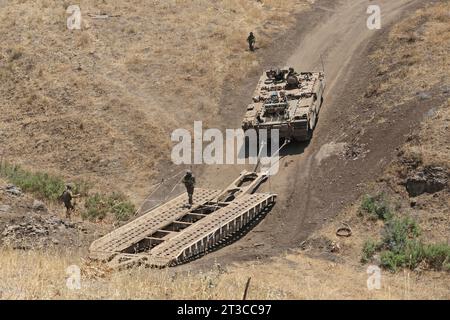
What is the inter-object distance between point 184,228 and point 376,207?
20.3ft

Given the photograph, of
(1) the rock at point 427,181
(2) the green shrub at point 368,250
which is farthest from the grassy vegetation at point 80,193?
(1) the rock at point 427,181

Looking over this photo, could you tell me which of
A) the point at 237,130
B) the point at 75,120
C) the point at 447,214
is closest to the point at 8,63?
the point at 75,120

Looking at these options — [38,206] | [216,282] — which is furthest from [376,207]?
[38,206]

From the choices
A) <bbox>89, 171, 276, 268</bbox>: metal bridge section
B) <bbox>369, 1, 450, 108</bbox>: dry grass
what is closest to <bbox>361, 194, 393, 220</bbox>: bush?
<bbox>89, 171, 276, 268</bbox>: metal bridge section

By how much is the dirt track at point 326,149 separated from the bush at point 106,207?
3.63 m

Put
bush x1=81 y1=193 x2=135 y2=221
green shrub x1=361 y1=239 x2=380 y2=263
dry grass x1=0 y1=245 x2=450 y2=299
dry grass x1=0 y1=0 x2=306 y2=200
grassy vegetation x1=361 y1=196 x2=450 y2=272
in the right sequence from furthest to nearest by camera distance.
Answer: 1. dry grass x1=0 y1=0 x2=306 y2=200
2. bush x1=81 y1=193 x2=135 y2=221
3. green shrub x1=361 y1=239 x2=380 y2=263
4. grassy vegetation x1=361 y1=196 x2=450 y2=272
5. dry grass x1=0 y1=245 x2=450 y2=299

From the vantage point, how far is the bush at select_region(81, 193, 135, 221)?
2186 centimetres

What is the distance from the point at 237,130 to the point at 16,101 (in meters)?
11.0

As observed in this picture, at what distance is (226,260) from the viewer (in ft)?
56.1

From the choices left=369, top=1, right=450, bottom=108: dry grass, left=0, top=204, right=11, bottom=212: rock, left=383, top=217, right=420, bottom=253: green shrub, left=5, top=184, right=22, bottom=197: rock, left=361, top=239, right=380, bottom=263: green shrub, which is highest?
left=369, top=1, right=450, bottom=108: dry grass

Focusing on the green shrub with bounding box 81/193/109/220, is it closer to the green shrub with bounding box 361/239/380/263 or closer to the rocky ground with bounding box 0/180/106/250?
the rocky ground with bounding box 0/180/106/250

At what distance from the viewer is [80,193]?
2341 centimetres

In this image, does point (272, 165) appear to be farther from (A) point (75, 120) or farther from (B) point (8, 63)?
(B) point (8, 63)

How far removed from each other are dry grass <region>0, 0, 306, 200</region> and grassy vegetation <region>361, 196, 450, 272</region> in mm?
10138
